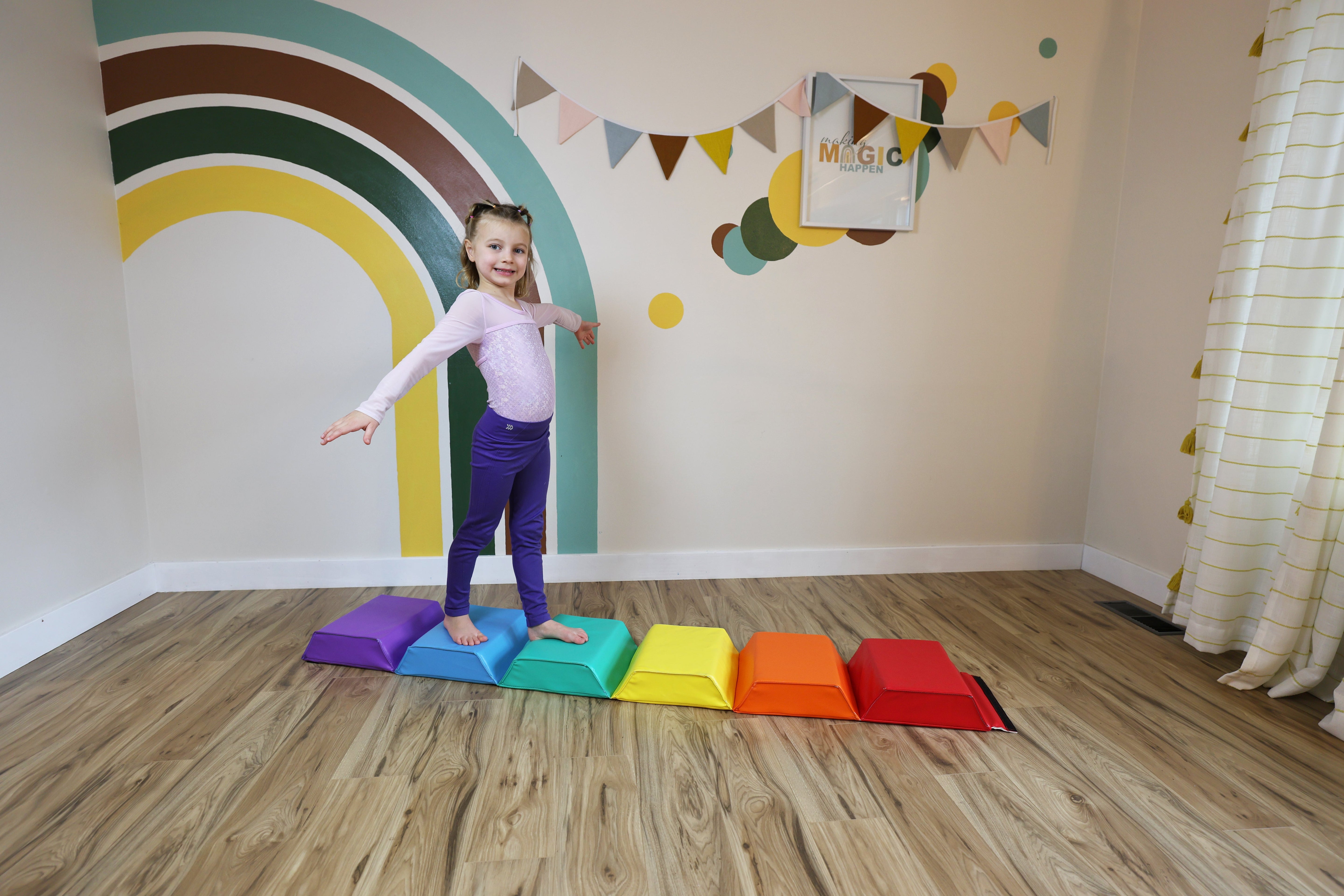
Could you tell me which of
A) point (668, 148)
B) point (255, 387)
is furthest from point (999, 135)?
point (255, 387)

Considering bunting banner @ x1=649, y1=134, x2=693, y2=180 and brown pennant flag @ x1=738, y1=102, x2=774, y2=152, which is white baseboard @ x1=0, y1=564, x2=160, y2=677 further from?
brown pennant flag @ x1=738, y1=102, x2=774, y2=152

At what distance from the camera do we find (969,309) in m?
2.70

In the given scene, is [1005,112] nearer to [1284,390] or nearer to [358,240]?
[1284,390]

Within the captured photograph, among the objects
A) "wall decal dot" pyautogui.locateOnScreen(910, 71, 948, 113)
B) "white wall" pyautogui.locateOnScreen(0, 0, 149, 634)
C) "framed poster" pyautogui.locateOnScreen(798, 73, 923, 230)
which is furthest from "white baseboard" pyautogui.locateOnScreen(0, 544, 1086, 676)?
"wall decal dot" pyautogui.locateOnScreen(910, 71, 948, 113)

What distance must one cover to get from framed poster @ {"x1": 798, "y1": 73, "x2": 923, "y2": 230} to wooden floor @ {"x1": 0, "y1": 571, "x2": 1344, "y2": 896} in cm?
155

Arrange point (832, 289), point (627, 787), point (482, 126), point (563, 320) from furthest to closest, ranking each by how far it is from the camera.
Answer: point (832, 289) < point (482, 126) < point (563, 320) < point (627, 787)

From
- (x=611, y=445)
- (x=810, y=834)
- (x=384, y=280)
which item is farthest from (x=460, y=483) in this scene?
(x=810, y=834)

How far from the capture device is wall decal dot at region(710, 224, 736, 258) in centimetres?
253

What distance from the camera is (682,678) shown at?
1.74 m

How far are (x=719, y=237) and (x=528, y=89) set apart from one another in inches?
32.5

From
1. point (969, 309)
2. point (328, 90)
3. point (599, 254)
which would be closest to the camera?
point (328, 90)

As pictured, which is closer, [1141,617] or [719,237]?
[1141,617]

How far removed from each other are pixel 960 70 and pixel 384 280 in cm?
221

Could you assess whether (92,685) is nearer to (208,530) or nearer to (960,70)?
(208,530)
